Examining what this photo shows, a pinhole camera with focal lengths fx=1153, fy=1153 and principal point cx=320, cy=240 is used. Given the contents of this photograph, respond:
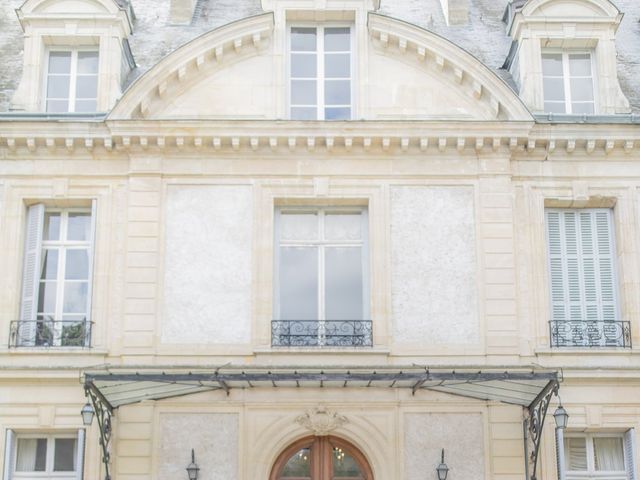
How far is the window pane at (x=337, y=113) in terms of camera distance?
16.1 m

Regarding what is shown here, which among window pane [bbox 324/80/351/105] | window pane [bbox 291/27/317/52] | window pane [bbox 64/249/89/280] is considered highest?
window pane [bbox 291/27/317/52]

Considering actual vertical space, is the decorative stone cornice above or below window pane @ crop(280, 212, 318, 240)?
above

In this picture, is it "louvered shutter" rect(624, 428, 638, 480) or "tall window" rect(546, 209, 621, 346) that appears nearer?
"louvered shutter" rect(624, 428, 638, 480)

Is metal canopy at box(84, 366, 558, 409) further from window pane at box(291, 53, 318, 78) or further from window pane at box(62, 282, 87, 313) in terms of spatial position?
window pane at box(291, 53, 318, 78)

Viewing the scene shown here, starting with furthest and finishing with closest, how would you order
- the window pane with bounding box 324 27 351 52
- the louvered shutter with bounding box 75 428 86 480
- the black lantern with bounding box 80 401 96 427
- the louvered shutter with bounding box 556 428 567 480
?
the window pane with bounding box 324 27 351 52, the louvered shutter with bounding box 75 428 86 480, the louvered shutter with bounding box 556 428 567 480, the black lantern with bounding box 80 401 96 427

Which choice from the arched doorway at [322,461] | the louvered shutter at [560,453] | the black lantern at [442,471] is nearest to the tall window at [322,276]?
the arched doorway at [322,461]

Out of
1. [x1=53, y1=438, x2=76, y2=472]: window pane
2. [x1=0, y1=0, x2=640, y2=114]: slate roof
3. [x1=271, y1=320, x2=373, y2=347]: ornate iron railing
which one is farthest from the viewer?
[x1=0, y1=0, x2=640, y2=114]: slate roof

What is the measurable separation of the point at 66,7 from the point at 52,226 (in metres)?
3.12

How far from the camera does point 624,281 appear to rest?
15383mm

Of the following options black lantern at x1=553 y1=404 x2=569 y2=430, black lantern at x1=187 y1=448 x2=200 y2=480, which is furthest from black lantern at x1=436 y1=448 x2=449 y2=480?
black lantern at x1=187 y1=448 x2=200 y2=480

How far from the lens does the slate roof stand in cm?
1725

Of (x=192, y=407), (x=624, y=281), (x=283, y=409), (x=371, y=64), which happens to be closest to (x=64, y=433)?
(x=192, y=407)

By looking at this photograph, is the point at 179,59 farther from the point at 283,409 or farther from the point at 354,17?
the point at 283,409

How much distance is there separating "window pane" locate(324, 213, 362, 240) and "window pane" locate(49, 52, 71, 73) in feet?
14.2
